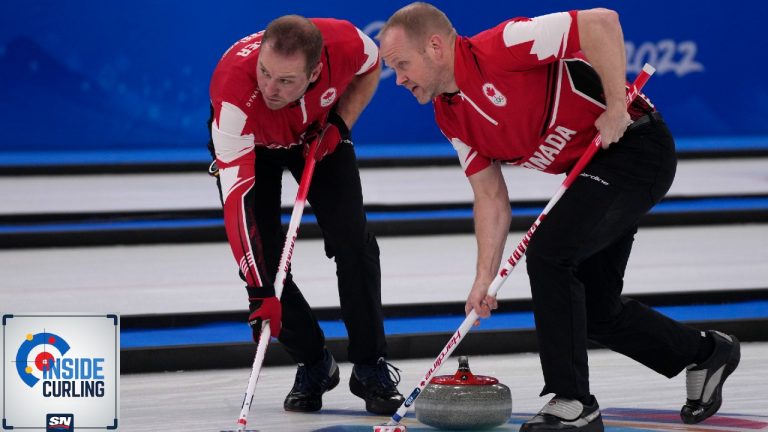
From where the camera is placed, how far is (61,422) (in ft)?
7.93

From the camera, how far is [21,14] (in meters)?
7.71

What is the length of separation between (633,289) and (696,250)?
103 cm

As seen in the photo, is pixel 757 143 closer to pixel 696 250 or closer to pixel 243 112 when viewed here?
pixel 696 250

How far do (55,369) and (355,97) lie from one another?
1.20 meters

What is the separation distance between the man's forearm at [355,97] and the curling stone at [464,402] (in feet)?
2.37

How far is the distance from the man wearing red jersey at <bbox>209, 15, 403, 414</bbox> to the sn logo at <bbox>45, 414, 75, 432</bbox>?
0.61 m

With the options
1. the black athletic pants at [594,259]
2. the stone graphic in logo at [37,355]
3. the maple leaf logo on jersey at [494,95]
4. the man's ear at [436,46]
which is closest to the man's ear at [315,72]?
the man's ear at [436,46]

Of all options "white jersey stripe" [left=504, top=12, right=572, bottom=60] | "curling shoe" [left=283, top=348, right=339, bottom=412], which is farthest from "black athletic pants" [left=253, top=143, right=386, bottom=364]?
"white jersey stripe" [left=504, top=12, right=572, bottom=60]

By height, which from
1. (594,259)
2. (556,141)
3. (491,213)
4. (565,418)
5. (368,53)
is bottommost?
(565,418)

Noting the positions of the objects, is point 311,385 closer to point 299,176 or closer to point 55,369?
point 299,176

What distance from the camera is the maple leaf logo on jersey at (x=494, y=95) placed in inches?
110

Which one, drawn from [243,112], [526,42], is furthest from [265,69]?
[526,42]

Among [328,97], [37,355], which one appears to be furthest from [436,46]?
[37,355]

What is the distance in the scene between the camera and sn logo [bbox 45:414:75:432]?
2.41m
